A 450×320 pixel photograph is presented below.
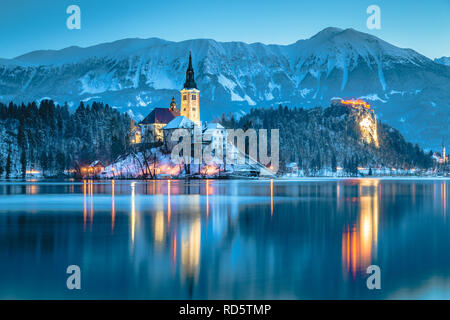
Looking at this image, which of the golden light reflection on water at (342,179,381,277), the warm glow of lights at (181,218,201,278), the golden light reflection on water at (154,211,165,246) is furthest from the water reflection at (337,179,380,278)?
the golden light reflection on water at (154,211,165,246)

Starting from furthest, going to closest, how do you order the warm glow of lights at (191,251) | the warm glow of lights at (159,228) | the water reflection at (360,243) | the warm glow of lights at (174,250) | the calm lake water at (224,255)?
the warm glow of lights at (159,228)
the warm glow of lights at (174,250)
the water reflection at (360,243)
the warm glow of lights at (191,251)
the calm lake water at (224,255)

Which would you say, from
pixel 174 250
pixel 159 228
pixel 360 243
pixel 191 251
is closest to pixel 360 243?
pixel 360 243

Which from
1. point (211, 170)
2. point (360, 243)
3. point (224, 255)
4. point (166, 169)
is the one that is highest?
point (166, 169)

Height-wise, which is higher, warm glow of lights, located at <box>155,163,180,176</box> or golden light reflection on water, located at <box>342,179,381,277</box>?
warm glow of lights, located at <box>155,163,180,176</box>

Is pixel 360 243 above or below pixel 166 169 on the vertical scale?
below

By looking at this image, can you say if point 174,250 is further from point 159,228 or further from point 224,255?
point 159,228

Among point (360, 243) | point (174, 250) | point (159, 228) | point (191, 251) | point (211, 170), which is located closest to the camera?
point (191, 251)

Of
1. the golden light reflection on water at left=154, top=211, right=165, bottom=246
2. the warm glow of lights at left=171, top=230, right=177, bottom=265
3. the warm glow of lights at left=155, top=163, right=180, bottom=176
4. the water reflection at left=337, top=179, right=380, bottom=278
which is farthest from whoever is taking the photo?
the warm glow of lights at left=155, top=163, right=180, bottom=176

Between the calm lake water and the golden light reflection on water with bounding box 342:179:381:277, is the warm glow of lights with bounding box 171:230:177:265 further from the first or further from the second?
the golden light reflection on water with bounding box 342:179:381:277

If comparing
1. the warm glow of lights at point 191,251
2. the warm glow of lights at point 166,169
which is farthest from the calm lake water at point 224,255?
the warm glow of lights at point 166,169

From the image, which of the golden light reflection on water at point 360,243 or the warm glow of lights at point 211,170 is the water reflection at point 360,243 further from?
the warm glow of lights at point 211,170

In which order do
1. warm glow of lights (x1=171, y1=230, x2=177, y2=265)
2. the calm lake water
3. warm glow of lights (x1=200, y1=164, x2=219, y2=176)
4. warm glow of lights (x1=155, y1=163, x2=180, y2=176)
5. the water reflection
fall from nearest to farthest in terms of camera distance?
the calm lake water → the water reflection → warm glow of lights (x1=171, y1=230, x2=177, y2=265) → warm glow of lights (x1=155, y1=163, x2=180, y2=176) → warm glow of lights (x1=200, y1=164, x2=219, y2=176)
